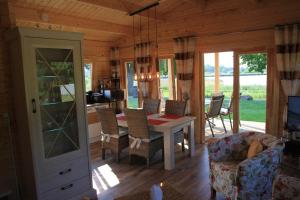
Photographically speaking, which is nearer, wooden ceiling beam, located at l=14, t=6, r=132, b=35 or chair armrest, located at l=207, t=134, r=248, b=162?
chair armrest, located at l=207, t=134, r=248, b=162

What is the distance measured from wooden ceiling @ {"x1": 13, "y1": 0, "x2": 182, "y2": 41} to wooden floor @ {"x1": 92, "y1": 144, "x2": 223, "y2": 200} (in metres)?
2.59

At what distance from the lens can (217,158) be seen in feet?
9.79

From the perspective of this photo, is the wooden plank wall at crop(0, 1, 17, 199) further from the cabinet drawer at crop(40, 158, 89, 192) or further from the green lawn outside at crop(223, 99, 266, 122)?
the green lawn outside at crop(223, 99, 266, 122)

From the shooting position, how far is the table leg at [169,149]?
153 inches

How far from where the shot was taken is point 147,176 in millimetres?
3729

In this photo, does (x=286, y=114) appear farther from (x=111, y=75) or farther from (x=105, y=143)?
(x=111, y=75)

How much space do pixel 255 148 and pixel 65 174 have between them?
2272 mm

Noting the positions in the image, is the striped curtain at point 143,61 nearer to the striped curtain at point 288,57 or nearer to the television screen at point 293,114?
the striped curtain at point 288,57

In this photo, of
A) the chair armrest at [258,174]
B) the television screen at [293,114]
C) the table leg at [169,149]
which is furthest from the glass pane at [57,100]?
the television screen at [293,114]

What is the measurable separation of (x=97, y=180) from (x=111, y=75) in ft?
12.5

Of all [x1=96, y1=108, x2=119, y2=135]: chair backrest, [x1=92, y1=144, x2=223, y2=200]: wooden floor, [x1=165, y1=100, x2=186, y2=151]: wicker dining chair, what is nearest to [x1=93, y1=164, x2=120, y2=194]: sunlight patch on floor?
[x1=92, y1=144, x2=223, y2=200]: wooden floor

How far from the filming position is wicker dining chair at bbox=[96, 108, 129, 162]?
13.8ft

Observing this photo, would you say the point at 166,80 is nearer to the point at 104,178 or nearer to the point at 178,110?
the point at 178,110

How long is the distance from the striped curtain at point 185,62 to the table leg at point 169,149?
1.54 metres
